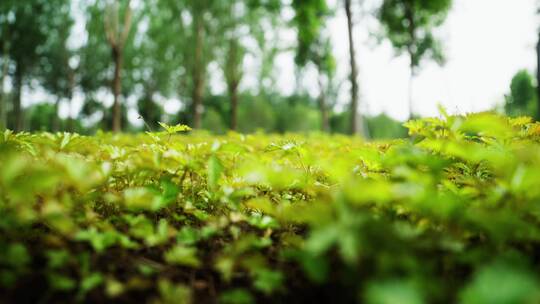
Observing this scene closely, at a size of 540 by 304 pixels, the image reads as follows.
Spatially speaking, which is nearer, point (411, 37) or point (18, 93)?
point (411, 37)

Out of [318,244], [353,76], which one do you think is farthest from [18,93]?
[318,244]

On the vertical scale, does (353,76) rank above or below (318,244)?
above

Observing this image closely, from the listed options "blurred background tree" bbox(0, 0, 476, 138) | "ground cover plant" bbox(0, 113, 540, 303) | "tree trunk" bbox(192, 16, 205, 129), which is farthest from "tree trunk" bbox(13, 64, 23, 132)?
"ground cover plant" bbox(0, 113, 540, 303)

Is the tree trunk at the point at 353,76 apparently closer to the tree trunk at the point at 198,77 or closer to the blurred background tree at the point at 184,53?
the blurred background tree at the point at 184,53

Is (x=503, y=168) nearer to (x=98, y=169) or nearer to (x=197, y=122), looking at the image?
(x=98, y=169)

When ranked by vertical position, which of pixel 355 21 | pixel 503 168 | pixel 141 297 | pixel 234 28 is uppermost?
pixel 234 28

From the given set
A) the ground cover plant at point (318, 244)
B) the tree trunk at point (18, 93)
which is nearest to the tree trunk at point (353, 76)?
the ground cover plant at point (318, 244)

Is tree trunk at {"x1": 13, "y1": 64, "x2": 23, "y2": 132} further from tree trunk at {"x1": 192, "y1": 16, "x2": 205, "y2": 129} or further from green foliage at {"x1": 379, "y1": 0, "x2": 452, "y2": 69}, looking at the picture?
green foliage at {"x1": 379, "y1": 0, "x2": 452, "y2": 69}

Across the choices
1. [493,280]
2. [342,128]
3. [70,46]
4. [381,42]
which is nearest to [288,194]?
[493,280]

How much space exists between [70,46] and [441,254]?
28639 millimetres

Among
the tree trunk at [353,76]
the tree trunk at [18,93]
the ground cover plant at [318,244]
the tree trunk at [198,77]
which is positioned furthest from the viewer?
the tree trunk at [18,93]

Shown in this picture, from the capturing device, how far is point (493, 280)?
0.68m

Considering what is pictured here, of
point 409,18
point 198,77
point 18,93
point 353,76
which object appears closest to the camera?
point 353,76

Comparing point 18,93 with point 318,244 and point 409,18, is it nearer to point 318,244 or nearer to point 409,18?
point 409,18
